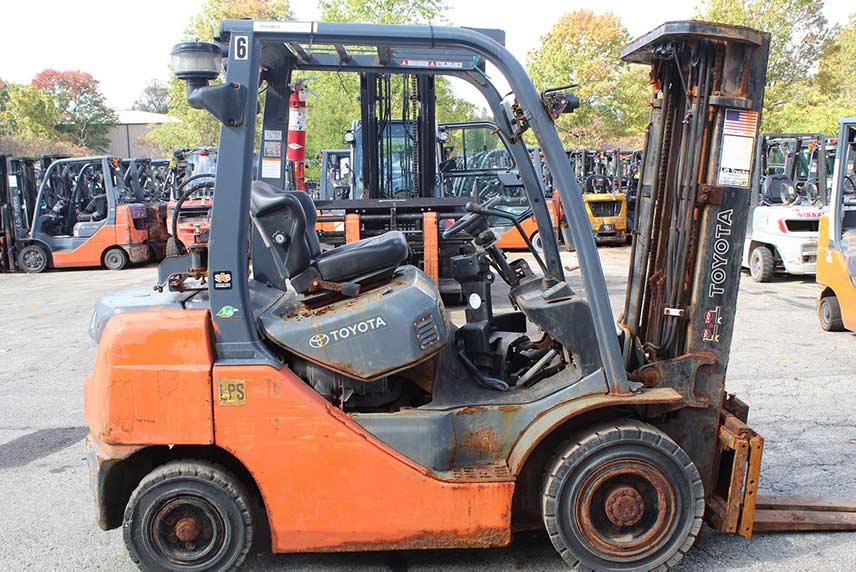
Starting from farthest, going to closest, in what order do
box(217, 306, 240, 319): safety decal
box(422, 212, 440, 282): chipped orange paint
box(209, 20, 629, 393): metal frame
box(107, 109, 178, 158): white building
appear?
box(107, 109, 178, 158): white building
box(422, 212, 440, 282): chipped orange paint
box(217, 306, 240, 319): safety decal
box(209, 20, 629, 393): metal frame

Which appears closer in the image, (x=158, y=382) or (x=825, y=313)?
(x=158, y=382)

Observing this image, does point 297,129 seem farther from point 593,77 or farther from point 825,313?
point 593,77

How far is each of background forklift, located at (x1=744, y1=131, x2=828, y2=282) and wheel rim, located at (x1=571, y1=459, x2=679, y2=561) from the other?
10252 mm

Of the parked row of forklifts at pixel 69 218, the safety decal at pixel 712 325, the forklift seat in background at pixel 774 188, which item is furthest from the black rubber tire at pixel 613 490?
the parked row of forklifts at pixel 69 218

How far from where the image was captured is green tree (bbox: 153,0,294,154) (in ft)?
130

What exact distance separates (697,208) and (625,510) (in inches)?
60.2

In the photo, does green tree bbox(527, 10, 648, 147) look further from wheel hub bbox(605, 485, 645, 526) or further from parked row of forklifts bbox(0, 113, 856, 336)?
wheel hub bbox(605, 485, 645, 526)

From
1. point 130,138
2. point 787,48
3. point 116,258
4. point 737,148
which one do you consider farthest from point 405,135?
point 130,138

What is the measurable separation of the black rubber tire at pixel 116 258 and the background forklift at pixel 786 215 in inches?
533

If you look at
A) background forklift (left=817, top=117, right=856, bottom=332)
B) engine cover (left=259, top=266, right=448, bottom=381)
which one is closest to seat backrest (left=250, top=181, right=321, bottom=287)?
engine cover (left=259, top=266, right=448, bottom=381)

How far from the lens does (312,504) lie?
3424 millimetres

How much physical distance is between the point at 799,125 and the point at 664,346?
30.2 m

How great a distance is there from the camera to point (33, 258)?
17109 millimetres

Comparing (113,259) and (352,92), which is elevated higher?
(352,92)
